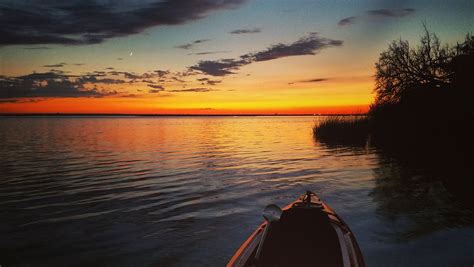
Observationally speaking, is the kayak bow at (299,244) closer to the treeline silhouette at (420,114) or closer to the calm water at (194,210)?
the calm water at (194,210)

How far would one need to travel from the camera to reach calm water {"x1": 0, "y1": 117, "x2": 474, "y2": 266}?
708cm

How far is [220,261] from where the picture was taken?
22.1ft

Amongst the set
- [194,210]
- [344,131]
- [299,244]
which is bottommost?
[194,210]

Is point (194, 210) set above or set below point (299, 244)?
below

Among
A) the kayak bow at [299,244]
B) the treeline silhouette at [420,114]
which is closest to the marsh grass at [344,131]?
the treeline silhouette at [420,114]

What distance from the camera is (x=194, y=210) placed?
1019 centimetres

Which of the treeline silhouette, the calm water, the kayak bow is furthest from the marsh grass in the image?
the kayak bow

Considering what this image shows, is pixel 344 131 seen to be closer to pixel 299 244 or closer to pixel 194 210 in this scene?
pixel 194 210

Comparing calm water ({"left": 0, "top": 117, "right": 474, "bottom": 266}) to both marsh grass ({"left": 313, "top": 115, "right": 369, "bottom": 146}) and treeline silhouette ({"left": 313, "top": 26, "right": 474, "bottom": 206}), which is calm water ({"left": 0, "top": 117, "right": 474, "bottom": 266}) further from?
marsh grass ({"left": 313, "top": 115, "right": 369, "bottom": 146})

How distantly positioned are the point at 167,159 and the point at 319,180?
34.0ft

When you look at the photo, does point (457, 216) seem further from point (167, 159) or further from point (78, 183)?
point (167, 159)

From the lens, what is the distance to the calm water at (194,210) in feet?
23.2

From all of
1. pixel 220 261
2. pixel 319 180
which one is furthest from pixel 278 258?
pixel 319 180

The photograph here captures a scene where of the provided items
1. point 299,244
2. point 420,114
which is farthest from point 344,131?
point 299,244
